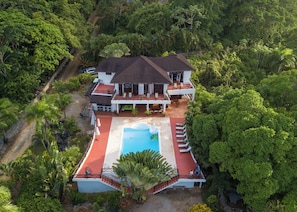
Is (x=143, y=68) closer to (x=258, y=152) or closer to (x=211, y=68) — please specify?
(x=211, y=68)

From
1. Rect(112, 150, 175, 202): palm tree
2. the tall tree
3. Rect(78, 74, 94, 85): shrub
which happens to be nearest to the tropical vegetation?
the tall tree

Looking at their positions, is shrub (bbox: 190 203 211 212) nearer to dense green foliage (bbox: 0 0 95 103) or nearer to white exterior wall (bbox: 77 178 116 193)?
white exterior wall (bbox: 77 178 116 193)

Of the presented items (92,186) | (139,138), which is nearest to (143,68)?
(139,138)

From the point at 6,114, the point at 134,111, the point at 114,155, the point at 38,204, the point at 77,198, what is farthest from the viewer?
the point at 134,111

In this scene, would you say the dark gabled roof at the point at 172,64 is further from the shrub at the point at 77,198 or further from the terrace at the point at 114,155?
the shrub at the point at 77,198

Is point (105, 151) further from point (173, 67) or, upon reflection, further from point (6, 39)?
point (6, 39)

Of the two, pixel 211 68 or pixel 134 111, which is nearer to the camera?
pixel 134 111

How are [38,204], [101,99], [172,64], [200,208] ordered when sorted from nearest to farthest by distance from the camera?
[38,204]
[200,208]
[101,99]
[172,64]
